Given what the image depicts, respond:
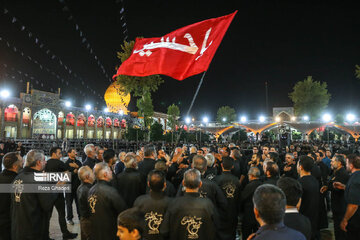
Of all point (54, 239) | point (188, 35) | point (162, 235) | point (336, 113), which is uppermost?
point (336, 113)

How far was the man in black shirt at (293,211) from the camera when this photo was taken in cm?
256

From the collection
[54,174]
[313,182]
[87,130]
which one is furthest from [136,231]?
[87,130]

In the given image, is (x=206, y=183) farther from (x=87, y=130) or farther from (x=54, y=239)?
(x=87, y=130)

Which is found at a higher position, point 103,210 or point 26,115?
point 26,115

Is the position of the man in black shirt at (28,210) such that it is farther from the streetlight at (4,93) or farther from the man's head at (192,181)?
the streetlight at (4,93)

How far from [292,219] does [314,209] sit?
6.55ft

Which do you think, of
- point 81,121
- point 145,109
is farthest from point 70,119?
point 145,109

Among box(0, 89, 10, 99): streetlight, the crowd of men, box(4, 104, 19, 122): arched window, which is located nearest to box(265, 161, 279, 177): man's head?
the crowd of men

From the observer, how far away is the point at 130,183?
4.97m

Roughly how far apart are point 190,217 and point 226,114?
250 feet

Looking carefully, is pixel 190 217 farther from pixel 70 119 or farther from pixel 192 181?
pixel 70 119

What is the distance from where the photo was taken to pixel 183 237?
130 inches

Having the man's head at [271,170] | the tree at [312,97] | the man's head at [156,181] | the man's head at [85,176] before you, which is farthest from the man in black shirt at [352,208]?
the tree at [312,97]

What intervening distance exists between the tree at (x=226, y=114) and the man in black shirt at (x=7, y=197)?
2919 inches
